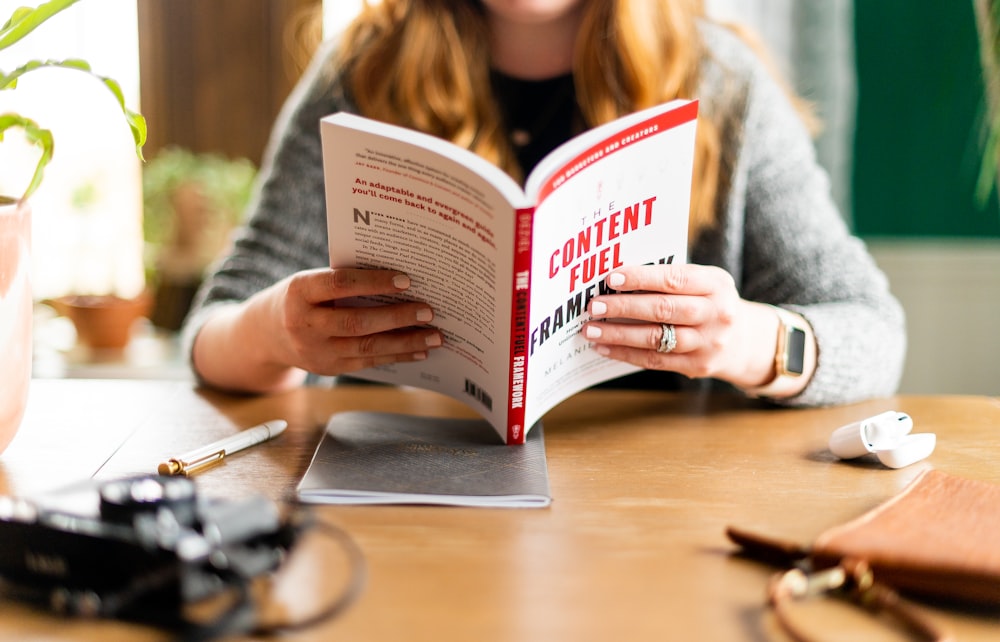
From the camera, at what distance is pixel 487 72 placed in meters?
1.32

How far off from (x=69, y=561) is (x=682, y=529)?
0.40 m

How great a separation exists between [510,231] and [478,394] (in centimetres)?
20

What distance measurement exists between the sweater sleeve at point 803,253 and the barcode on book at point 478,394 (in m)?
0.36

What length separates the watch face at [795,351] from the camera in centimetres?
95

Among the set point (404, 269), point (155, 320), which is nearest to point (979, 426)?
point (404, 269)

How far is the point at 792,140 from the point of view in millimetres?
1263

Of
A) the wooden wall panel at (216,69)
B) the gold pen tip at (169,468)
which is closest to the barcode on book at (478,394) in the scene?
the gold pen tip at (169,468)

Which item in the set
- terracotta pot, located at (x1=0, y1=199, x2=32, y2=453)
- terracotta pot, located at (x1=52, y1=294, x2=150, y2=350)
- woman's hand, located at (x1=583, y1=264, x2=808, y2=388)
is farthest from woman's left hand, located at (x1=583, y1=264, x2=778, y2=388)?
terracotta pot, located at (x1=52, y1=294, x2=150, y2=350)

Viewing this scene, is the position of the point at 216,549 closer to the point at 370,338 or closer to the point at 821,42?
the point at 370,338

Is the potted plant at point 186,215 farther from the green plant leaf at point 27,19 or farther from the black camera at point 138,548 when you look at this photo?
the black camera at point 138,548

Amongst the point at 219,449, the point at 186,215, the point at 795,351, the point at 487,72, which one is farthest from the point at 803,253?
the point at 186,215

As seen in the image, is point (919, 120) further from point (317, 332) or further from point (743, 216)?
point (317, 332)

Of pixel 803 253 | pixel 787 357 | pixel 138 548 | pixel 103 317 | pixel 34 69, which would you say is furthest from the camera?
pixel 103 317

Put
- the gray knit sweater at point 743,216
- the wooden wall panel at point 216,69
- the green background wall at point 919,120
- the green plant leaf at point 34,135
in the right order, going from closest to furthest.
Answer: the green plant leaf at point 34,135 → the gray knit sweater at point 743,216 → the green background wall at point 919,120 → the wooden wall panel at point 216,69
